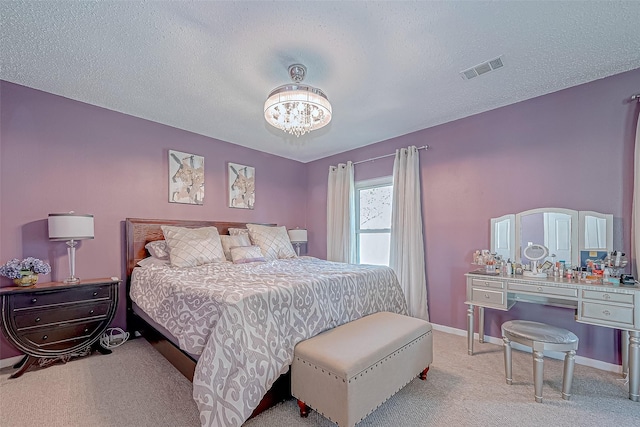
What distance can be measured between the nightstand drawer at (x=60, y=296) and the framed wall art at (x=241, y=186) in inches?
72.8

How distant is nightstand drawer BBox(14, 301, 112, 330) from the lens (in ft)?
7.18

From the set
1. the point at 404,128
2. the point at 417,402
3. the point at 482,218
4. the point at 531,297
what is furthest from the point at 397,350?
the point at 404,128

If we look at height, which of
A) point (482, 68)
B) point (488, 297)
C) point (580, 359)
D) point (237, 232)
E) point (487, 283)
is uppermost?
point (482, 68)

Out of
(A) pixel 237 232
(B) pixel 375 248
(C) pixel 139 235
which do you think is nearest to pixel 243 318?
(C) pixel 139 235

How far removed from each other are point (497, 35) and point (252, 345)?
8.41ft

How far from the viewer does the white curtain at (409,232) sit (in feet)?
11.3

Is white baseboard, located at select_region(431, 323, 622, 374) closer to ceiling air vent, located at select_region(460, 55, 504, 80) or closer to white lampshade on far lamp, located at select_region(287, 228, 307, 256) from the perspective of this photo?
ceiling air vent, located at select_region(460, 55, 504, 80)

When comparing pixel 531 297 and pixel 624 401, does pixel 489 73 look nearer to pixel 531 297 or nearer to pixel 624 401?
pixel 531 297

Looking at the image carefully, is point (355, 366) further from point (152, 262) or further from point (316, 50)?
point (152, 262)

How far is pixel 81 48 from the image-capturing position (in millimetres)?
1976

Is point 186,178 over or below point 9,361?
over

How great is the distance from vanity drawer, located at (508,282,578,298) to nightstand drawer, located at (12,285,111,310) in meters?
3.69

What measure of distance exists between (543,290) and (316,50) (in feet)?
8.48

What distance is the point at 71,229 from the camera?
239 cm
